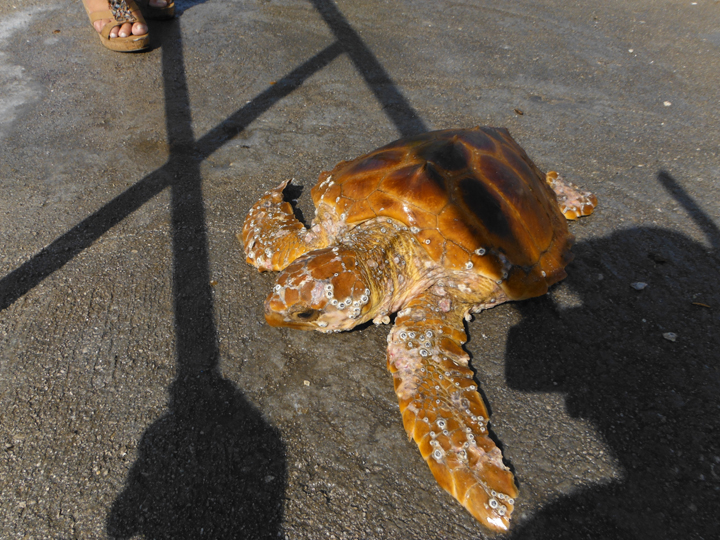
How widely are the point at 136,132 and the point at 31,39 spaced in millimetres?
2530

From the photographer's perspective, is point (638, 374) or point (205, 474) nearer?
point (205, 474)

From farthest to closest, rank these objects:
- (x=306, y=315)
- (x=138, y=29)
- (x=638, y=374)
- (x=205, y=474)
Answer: (x=138, y=29) → (x=638, y=374) → (x=306, y=315) → (x=205, y=474)

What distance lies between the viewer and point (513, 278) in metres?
2.24

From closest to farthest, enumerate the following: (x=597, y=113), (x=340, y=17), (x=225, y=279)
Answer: (x=225, y=279) → (x=597, y=113) → (x=340, y=17)

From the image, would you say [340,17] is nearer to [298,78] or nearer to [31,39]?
[298,78]

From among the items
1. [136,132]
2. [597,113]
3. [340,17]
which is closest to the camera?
[136,132]

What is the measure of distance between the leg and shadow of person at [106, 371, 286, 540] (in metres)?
2.44

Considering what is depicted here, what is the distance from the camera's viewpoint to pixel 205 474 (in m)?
1.72

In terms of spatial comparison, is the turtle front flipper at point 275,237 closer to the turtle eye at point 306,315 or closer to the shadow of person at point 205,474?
the turtle eye at point 306,315

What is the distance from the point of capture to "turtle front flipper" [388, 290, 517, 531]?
1.64 metres

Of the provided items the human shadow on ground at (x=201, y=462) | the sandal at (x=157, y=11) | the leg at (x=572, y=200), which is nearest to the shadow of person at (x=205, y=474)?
the human shadow on ground at (x=201, y=462)

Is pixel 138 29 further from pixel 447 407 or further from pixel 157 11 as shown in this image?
pixel 447 407

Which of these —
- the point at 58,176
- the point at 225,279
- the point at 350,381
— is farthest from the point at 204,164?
the point at 350,381

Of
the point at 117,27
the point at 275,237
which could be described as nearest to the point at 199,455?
the point at 275,237
